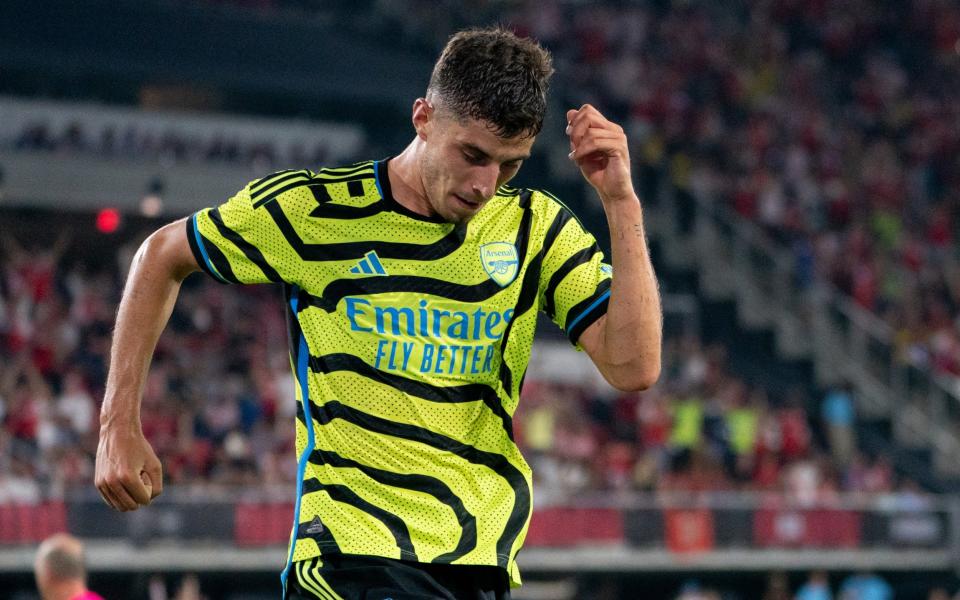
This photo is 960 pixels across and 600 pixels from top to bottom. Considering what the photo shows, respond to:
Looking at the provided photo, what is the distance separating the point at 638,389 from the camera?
12.2ft

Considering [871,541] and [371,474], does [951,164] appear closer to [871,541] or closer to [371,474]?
[871,541]

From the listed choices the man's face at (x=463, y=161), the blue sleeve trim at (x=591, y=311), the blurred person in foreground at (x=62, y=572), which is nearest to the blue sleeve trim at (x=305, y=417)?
the man's face at (x=463, y=161)

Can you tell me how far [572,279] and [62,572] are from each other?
3.76m

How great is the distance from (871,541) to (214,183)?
912cm

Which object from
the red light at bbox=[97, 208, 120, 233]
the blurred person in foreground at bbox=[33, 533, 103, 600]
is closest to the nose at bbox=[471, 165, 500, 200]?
the blurred person in foreground at bbox=[33, 533, 103, 600]

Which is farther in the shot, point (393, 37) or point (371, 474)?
point (393, 37)

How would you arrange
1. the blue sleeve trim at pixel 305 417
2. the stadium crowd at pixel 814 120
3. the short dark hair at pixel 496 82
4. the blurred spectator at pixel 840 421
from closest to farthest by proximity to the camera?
the short dark hair at pixel 496 82
the blue sleeve trim at pixel 305 417
the blurred spectator at pixel 840 421
the stadium crowd at pixel 814 120

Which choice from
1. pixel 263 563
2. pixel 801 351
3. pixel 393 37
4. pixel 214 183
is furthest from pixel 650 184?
pixel 263 563

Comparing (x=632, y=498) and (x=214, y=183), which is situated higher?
(x=214, y=183)

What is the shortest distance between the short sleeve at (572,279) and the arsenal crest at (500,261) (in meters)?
0.10

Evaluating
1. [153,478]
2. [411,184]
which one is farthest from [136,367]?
[411,184]

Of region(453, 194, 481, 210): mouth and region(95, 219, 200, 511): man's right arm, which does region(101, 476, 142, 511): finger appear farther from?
region(453, 194, 481, 210): mouth

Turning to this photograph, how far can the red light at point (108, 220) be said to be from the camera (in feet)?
62.6

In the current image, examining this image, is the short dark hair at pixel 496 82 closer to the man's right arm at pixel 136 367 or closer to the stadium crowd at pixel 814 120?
the man's right arm at pixel 136 367
